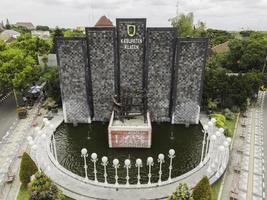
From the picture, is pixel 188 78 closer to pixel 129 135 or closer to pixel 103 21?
pixel 129 135

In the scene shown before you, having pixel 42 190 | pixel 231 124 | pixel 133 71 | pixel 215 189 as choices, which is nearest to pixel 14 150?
pixel 42 190

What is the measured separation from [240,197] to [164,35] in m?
17.3

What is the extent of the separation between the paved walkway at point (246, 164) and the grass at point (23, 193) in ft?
51.4

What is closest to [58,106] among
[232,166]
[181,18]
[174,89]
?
[174,89]

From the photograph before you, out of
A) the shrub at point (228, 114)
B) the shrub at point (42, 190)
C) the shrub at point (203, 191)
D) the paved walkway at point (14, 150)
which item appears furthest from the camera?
the shrub at point (228, 114)

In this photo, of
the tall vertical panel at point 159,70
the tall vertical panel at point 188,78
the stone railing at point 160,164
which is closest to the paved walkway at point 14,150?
the stone railing at point 160,164

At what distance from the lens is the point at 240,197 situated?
2114cm

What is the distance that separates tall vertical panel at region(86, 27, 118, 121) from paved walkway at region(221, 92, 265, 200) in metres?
15.1

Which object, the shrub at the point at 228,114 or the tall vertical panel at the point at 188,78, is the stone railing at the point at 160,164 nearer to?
the tall vertical panel at the point at 188,78

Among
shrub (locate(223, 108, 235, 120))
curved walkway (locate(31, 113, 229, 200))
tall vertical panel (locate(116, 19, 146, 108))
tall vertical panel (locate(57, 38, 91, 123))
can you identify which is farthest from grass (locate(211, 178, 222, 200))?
tall vertical panel (locate(57, 38, 91, 123))

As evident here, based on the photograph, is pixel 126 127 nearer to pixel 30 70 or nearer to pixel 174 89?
pixel 174 89

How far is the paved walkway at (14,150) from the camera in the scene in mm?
22156

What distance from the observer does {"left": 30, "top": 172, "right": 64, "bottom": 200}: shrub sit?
58.4 ft

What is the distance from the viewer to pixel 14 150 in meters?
27.7
